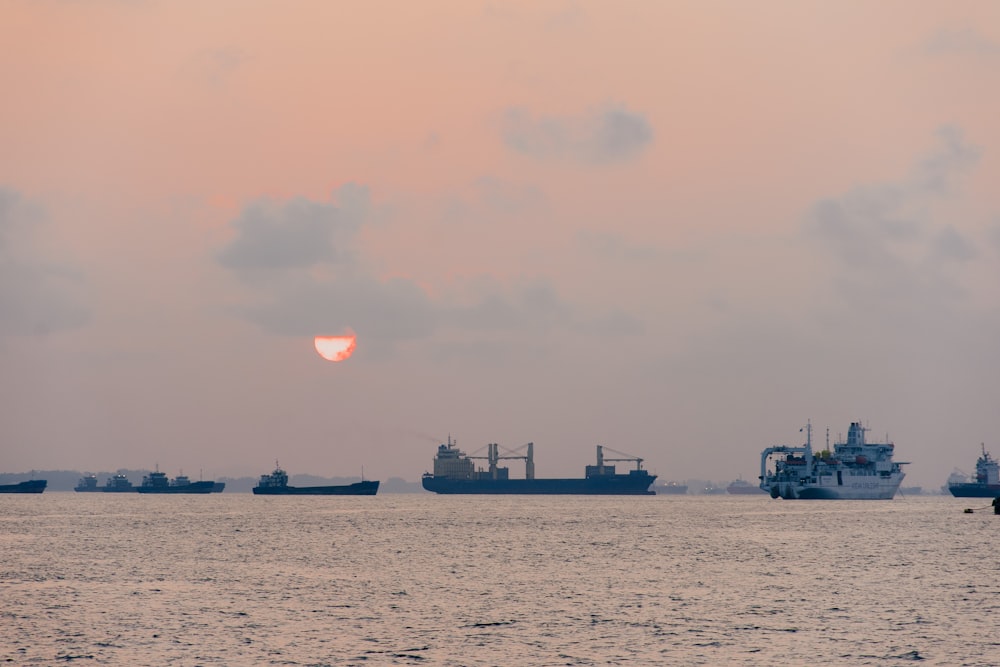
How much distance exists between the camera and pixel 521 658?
1786 inches

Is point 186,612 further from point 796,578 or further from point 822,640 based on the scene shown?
point 796,578

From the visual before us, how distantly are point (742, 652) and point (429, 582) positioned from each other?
105ft

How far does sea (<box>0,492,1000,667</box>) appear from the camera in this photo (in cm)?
4672

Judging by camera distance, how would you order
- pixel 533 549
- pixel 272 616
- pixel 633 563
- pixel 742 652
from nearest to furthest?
pixel 742 652 < pixel 272 616 < pixel 633 563 < pixel 533 549

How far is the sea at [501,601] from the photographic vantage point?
46719 millimetres

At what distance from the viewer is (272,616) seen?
57.8 m

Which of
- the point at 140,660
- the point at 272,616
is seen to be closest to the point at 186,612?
the point at 272,616

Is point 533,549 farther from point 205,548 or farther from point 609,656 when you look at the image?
point 609,656

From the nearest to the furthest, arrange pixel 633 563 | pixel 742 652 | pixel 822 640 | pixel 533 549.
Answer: pixel 742 652
pixel 822 640
pixel 633 563
pixel 533 549

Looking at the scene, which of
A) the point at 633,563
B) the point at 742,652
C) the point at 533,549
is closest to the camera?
the point at 742,652

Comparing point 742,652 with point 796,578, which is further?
point 796,578

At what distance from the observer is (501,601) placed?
210 ft

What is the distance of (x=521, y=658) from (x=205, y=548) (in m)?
70.9

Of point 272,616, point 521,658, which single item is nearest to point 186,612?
point 272,616
